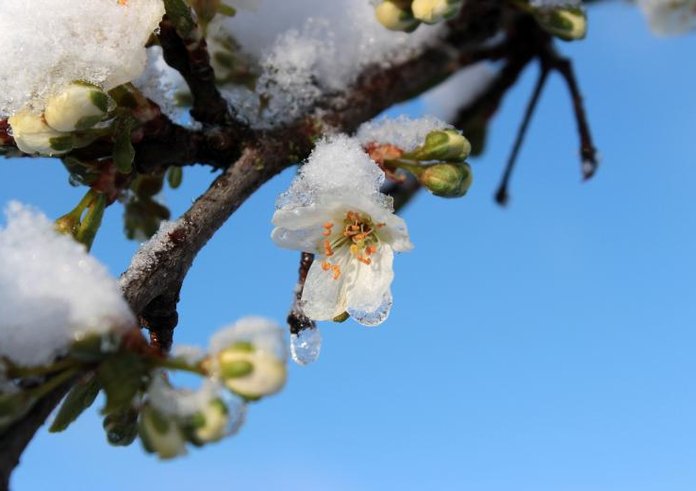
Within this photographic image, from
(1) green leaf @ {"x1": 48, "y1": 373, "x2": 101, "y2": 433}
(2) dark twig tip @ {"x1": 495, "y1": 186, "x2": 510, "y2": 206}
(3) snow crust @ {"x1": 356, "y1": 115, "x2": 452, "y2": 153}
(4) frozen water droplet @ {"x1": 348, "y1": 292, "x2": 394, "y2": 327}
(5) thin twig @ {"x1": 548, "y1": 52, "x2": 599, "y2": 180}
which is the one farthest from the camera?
(2) dark twig tip @ {"x1": 495, "y1": 186, "x2": 510, "y2": 206}

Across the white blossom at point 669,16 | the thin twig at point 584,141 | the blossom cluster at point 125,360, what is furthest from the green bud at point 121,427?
the white blossom at point 669,16

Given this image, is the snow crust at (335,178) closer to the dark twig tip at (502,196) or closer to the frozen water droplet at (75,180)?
the frozen water droplet at (75,180)

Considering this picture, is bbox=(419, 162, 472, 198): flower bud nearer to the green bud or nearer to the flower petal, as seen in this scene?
the flower petal

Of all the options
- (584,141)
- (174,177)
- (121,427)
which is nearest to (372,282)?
(121,427)

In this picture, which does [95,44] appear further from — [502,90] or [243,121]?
[502,90]

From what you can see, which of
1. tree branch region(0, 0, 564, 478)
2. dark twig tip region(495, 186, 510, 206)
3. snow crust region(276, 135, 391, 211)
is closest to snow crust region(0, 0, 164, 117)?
tree branch region(0, 0, 564, 478)

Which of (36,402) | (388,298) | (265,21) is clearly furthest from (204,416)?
(265,21)

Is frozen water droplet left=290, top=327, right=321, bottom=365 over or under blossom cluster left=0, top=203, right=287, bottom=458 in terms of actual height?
over
